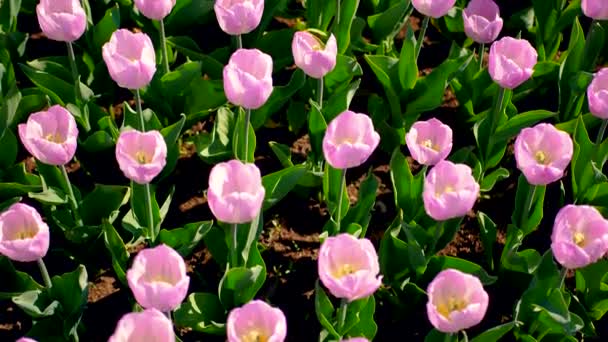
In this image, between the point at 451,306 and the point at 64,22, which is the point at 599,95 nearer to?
the point at 451,306

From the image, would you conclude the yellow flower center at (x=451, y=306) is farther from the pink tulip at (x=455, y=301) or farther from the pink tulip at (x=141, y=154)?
the pink tulip at (x=141, y=154)

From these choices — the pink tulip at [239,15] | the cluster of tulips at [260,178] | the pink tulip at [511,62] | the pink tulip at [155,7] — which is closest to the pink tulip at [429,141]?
the cluster of tulips at [260,178]

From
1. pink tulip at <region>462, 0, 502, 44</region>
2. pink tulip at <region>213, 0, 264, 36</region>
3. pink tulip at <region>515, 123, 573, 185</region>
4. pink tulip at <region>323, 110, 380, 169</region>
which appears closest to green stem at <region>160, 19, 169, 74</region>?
pink tulip at <region>213, 0, 264, 36</region>

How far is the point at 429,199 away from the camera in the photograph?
250 centimetres

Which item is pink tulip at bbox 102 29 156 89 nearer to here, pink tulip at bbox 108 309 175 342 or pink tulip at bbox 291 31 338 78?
pink tulip at bbox 291 31 338 78

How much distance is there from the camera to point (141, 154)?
102 inches

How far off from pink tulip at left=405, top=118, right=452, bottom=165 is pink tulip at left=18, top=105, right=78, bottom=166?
0.87 meters

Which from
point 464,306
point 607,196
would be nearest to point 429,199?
point 464,306

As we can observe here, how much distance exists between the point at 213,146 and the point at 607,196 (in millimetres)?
1161

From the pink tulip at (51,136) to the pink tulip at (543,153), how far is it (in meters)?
1.13

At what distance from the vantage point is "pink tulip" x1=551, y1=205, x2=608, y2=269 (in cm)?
243

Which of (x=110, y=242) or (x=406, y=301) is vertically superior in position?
(x=110, y=242)

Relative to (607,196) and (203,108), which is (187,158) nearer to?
(203,108)

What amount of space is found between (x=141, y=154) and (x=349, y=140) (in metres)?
0.53
